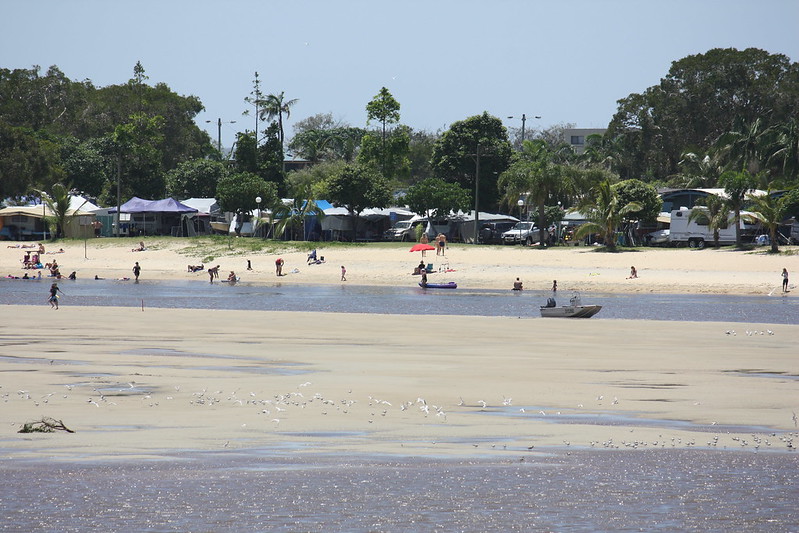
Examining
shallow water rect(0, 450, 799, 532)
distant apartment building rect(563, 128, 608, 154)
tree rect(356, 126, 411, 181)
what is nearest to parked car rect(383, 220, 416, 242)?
tree rect(356, 126, 411, 181)

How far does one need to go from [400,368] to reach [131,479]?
9.56m

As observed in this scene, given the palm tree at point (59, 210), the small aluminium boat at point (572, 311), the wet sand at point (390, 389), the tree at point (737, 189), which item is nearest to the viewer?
the wet sand at point (390, 389)

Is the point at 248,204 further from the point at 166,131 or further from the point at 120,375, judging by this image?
the point at 120,375

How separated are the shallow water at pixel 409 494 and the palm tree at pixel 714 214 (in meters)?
46.5

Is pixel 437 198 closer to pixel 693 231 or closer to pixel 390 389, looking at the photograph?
pixel 693 231

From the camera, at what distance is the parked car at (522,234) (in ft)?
214

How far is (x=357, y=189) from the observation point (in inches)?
2672

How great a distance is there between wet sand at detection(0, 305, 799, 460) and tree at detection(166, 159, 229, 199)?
61.7 metres

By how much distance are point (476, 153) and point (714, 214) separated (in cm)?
2234

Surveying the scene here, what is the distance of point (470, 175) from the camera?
2995 inches

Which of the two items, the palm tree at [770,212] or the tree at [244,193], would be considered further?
the tree at [244,193]

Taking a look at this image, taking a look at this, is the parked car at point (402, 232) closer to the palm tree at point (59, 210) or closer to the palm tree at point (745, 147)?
the palm tree at point (59, 210)

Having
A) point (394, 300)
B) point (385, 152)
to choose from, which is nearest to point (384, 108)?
point (385, 152)

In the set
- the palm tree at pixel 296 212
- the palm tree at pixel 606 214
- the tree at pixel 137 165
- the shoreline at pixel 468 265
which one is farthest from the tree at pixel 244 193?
the palm tree at pixel 606 214
